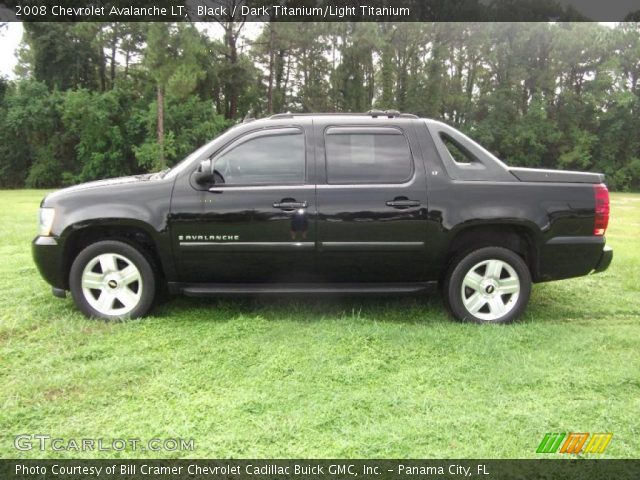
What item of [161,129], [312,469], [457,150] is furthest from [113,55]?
[312,469]

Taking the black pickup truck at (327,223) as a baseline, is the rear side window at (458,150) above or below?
above

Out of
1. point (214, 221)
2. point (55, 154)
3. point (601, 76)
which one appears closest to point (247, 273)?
point (214, 221)

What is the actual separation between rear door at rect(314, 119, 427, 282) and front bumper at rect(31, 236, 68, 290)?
2.25 m

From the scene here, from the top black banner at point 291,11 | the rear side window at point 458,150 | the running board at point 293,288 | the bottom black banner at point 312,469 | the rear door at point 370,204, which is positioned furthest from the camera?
the top black banner at point 291,11

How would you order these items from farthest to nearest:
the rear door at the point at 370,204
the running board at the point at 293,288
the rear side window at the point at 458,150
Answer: the rear side window at the point at 458,150 < the running board at the point at 293,288 < the rear door at the point at 370,204

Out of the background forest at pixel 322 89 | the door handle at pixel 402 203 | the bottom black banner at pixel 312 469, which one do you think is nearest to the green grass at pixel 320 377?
the bottom black banner at pixel 312 469

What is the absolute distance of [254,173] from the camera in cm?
423

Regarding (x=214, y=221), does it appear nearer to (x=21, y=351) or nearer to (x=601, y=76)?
(x=21, y=351)

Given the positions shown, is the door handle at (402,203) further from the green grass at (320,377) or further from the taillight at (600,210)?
the taillight at (600,210)

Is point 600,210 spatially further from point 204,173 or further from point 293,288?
point 204,173

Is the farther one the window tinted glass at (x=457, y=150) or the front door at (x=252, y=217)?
the window tinted glass at (x=457, y=150)

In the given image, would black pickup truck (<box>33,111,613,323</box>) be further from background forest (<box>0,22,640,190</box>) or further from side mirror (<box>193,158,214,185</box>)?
background forest (<box>0,22,640,190</box>)

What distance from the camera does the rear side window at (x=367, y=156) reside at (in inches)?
165

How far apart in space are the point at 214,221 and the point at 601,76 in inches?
1725
